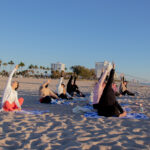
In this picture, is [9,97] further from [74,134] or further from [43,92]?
[74,134]

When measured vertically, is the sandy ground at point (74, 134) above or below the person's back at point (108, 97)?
below

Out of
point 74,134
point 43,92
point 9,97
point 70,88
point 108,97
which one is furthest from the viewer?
point 70,88

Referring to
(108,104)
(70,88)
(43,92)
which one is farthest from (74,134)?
(70,88)

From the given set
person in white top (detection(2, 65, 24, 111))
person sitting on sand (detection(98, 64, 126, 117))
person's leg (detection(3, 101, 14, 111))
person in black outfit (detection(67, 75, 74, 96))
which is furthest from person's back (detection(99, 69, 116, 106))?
person in black outfit (detection(67, 75, 74, 96))

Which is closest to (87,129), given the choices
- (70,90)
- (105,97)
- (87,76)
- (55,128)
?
(55,128)

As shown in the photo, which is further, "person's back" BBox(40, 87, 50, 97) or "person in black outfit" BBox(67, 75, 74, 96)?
"person in black outfit" BBox(67, 75, 74, 96)

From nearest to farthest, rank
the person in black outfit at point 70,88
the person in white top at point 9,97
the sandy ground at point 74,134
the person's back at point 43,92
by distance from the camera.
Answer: the sandy ground at point 74,134 → the person in white top at point 9,97 → the person's back at point 43,92 → the person in black outfit at point 70,88

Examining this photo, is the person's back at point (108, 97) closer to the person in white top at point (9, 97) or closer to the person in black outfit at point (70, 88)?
the person in white top at point (9, 97)

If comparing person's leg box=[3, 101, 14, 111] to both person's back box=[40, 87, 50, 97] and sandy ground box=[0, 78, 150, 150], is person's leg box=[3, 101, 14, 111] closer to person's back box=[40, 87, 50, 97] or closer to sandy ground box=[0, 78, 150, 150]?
sandy ground box=[0, 78, 150, 150]

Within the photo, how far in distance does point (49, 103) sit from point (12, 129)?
13.2 feet

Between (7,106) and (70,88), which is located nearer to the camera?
(7,106)

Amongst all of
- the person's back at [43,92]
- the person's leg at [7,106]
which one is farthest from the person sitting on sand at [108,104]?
the person's back at [43,92]

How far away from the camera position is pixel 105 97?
197 inches

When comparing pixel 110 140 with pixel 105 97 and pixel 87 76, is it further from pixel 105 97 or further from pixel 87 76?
pixel 87 76
